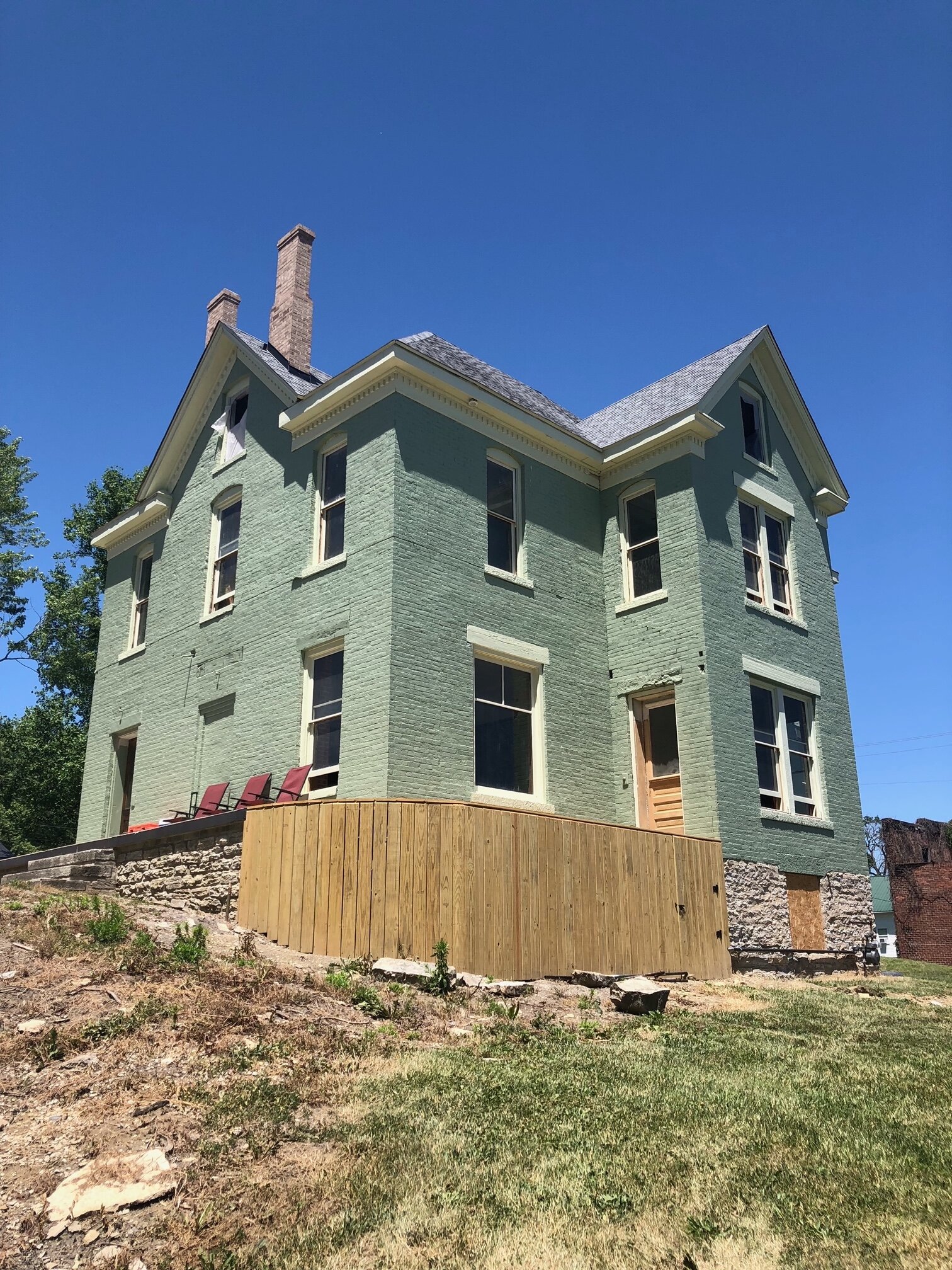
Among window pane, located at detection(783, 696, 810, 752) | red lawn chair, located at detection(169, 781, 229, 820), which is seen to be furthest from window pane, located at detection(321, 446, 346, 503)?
window pane, located at detection(783, 696, 810, 752)

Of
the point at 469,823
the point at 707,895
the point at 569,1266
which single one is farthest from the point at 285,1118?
the point at 707,895

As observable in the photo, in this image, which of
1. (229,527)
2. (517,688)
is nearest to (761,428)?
(517,688)

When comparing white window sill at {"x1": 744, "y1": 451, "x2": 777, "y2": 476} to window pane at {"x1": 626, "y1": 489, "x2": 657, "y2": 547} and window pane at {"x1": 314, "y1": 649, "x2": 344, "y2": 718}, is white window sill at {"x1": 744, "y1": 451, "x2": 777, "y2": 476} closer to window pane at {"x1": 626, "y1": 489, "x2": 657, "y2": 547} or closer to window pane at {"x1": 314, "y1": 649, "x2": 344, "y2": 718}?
window pane at {"x1": 626, "y1": 489, "x2": 657, "y2": 547}

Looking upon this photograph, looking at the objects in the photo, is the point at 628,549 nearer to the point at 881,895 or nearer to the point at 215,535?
the point at 215,535

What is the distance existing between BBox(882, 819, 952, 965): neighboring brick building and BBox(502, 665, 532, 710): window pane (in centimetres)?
1859

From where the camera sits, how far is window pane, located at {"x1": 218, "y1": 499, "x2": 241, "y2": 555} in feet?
67.3

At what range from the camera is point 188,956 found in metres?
9.61

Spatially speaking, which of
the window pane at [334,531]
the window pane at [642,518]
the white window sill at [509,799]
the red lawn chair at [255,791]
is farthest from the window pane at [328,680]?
the window pane at [642,518]

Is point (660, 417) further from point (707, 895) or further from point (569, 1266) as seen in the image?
point (569, 1266)

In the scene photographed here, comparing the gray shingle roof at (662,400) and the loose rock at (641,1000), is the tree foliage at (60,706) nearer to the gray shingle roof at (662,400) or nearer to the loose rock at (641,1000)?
the gray shingle roof at (662,400)

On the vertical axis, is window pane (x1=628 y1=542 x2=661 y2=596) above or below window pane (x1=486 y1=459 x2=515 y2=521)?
below

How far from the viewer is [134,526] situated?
23422 millimetres

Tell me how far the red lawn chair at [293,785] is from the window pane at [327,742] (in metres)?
0.30

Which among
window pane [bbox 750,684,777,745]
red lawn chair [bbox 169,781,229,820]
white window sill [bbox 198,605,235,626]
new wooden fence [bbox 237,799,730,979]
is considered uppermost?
white window sill [bbox 198,605,235,626]
